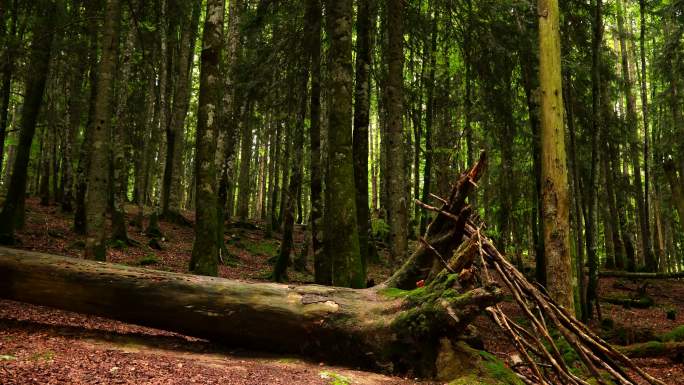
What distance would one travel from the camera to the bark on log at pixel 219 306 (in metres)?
5.60

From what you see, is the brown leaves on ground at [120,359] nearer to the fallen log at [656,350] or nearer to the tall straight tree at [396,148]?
the tall straight tree at [396,148]

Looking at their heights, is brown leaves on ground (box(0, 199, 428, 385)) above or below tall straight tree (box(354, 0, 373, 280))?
below

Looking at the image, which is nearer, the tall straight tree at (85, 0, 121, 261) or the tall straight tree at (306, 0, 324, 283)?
the tall straight tree at (85, 0, 121, 261)

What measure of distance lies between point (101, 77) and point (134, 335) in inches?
191

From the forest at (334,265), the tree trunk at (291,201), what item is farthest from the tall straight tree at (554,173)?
the tree trunk at (291,201)

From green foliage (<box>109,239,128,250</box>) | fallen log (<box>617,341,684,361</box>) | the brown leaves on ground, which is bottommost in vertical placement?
fallen log (<box>617,341,684,361</box>)

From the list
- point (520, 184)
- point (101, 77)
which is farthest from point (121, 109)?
point (520, 184)

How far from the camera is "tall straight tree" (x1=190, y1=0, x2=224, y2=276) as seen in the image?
8.47 meters

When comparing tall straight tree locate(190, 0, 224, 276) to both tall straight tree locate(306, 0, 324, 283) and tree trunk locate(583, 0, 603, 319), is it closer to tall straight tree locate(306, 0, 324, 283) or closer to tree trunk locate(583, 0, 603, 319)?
tall straight tree locate(306, 0, 324, 283)

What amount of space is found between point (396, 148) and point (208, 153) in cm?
416

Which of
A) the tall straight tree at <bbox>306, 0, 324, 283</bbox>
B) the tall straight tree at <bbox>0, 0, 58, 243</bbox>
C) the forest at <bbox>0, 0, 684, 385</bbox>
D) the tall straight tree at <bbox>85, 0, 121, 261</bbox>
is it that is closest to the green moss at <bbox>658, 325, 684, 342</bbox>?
the forest at <bbox>0, 0, 684, 385</bbox>

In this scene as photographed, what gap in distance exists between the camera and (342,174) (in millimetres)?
7500

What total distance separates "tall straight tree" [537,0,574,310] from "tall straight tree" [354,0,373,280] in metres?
4.61

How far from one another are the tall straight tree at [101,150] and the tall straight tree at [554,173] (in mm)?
7302
